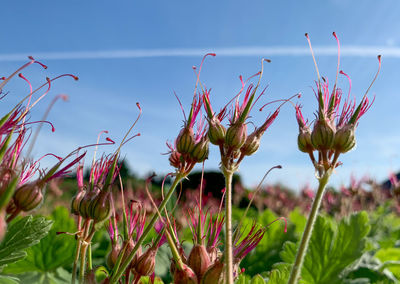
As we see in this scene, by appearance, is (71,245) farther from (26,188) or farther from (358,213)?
(358,213)

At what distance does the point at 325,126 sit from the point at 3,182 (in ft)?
2.08

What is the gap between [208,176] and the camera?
1512cm

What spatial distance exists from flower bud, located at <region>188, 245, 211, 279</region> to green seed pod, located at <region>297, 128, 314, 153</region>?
0.33m

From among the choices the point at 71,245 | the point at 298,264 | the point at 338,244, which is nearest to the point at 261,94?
the point at 298,264

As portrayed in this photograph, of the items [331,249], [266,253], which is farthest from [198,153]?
[266,253]

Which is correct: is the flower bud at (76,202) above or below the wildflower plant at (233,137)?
below

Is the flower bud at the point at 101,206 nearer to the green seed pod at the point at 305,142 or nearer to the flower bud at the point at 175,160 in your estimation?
the flower bud at the point at 175,160

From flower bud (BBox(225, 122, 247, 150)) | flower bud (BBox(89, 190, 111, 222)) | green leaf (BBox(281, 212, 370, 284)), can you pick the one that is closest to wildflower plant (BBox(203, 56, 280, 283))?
flower bud (BBox(225, 122, 247, 150))

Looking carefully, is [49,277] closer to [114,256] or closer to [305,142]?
[114,256]

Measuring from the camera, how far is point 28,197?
2.23 feet

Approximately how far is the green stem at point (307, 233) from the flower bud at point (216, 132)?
22cm

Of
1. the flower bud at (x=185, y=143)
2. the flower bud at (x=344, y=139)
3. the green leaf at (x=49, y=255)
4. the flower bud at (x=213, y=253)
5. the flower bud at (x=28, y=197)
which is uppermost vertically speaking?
the flower bud at (x=344, y=139)

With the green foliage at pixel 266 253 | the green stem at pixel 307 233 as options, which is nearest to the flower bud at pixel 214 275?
the green stem at pixel 307 233

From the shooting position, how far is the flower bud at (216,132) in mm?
879
